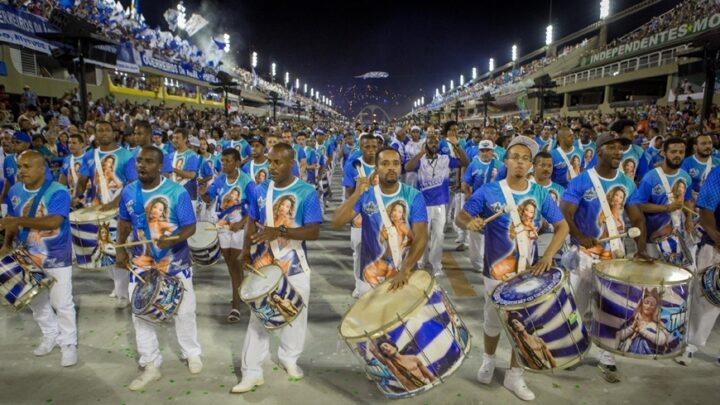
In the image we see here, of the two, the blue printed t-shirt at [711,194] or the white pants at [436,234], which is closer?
the blue printed t-shirt at [711,194]

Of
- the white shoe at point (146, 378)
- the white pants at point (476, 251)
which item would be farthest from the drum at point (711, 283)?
the white shoe at point (146, 378)

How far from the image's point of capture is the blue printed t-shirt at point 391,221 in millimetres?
4301

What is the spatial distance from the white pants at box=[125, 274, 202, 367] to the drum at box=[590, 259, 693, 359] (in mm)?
3407

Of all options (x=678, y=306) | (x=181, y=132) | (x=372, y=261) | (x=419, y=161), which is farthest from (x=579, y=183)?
(x=181, y=132)

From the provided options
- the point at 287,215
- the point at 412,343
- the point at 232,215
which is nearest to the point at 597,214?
the point at 412,343

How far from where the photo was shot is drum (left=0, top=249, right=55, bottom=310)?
457 cm

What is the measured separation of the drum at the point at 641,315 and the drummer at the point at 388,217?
1467 millimetres

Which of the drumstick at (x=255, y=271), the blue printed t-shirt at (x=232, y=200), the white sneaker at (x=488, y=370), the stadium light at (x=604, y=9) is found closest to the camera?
the drumstick at (x=255, y=271)

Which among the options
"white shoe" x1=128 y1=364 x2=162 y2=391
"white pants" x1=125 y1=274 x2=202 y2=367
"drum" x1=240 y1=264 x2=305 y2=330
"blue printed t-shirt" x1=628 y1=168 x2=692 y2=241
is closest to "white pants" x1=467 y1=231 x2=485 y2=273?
"blue printed t-shirt" x1=628 y1=168 x2=692 y2=241

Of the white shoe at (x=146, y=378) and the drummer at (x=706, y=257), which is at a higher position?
the drummer at (x=706, y=257)

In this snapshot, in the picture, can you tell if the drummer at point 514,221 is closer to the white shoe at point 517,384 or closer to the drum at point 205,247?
the white shoe at point 517,384

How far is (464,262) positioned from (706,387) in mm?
4221

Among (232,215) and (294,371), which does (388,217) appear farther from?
(232,215)

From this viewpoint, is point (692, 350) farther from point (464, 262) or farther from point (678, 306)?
point (464, 262)
